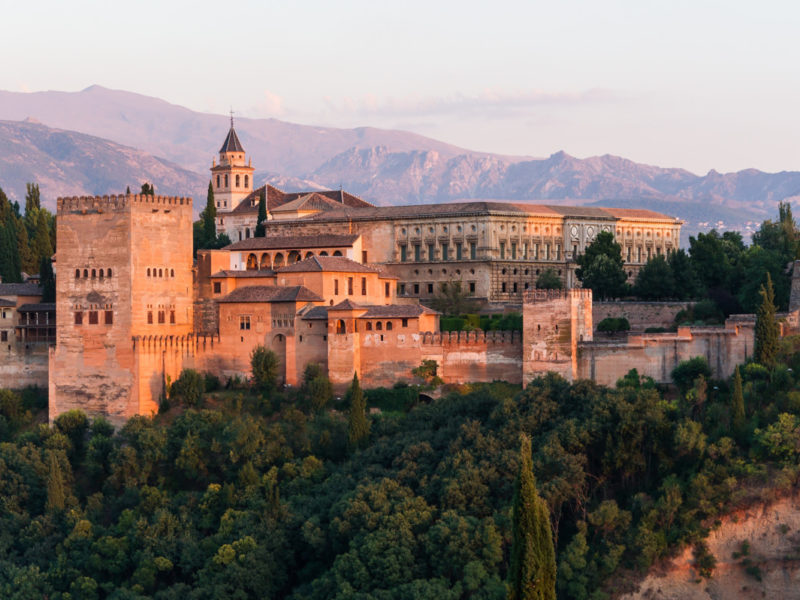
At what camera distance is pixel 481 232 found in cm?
7488

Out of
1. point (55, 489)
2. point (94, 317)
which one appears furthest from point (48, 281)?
point (55, 489)

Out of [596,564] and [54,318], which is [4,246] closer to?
[54,318]

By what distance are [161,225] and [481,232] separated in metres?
21.7

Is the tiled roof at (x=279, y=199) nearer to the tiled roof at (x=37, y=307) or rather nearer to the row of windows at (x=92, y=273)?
the tiled roof at (x=37, y=307)

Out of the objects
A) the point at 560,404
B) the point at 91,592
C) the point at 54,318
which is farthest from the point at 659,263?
the point at 91,592

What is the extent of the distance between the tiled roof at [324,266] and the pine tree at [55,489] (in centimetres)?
1384

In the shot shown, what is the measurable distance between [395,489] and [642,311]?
69.8 ft

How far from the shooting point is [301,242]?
226ft

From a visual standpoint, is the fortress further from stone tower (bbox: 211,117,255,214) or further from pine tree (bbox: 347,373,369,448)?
stone tower (bbox: 211,117,255,214)

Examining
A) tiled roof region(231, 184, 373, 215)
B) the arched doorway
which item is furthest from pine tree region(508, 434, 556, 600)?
tiled roof region(231, 184, 373, 215)

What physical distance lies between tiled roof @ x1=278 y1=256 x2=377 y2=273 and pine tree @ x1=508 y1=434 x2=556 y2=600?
29250 millimetres

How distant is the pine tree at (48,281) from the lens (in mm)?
64062

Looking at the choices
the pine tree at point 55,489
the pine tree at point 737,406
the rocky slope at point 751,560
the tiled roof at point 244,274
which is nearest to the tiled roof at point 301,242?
the tiled roof at point 244,274

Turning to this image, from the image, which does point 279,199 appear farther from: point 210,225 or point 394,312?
point 394,312
